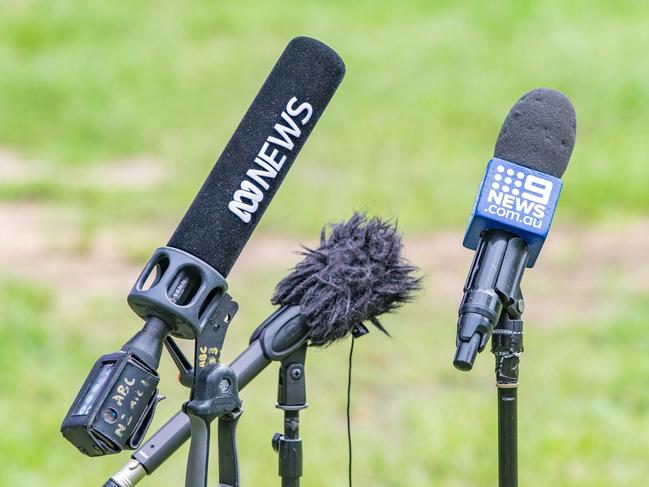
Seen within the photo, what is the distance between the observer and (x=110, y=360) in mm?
1469

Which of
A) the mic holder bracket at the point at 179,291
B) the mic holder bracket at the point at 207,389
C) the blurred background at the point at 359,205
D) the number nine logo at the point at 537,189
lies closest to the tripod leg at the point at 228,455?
the mic holder bracket at the point at 207,389

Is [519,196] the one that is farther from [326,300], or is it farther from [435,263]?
[435,263]

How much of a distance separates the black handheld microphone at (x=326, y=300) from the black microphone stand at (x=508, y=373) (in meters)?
0.22

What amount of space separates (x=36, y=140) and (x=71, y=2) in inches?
127

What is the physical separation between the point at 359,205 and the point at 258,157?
5.85 metres

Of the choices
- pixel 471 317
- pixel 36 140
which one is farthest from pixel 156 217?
pixel 471 317

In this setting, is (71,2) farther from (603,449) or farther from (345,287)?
(345,287)

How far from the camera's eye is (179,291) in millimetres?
1517

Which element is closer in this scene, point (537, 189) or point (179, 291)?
point (179, 291)

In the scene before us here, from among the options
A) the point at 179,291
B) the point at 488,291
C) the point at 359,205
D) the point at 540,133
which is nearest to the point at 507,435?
the point at 488,291

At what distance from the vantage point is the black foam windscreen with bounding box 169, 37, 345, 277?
1.57 m

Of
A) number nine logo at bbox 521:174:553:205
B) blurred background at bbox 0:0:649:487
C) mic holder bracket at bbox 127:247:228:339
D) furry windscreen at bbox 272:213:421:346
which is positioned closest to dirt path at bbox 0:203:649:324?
blurred background at bbox 0:0:649:487

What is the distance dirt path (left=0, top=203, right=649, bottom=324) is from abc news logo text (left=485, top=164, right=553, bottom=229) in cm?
420

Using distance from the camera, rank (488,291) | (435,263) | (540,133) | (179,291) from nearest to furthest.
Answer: (179,291), (488,291), (540,133), (435,263)
